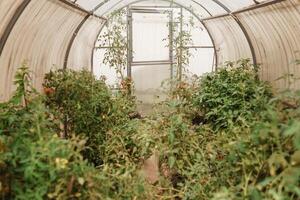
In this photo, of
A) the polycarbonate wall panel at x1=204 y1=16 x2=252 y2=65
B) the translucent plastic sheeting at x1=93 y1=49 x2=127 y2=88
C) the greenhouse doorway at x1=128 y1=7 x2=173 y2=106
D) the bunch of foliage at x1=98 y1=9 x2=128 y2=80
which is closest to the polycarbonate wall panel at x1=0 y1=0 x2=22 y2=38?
the polycarbonate wall panel at x1=204 y1=16 x2=252 y2=65

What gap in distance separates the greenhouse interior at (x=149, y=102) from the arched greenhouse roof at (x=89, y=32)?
22 mm

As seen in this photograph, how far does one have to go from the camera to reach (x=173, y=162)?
3.23 meters

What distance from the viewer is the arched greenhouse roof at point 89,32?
3.77 metres

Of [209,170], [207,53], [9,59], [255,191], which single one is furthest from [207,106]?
[207,53]

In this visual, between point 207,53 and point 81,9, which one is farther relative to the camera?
point 207,53

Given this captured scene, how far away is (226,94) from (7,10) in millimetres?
3000

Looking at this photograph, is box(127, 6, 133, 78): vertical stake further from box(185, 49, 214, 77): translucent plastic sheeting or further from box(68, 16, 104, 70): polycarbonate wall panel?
box(185, 49, 214, 77): translucent plastic sheeting

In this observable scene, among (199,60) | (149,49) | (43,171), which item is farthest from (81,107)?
(199,60)

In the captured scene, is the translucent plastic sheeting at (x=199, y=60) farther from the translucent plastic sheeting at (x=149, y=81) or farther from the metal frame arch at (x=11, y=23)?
the metal frame arch at (x=11, y=23)

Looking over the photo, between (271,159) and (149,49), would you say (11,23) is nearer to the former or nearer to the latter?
(271,159)

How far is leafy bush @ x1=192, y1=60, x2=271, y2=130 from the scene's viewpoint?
14.3 ft

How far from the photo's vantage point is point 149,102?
972 centimetres

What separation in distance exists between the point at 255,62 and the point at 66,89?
361 centimetres

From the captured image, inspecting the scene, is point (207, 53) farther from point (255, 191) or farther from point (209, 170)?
point (255, 191)
